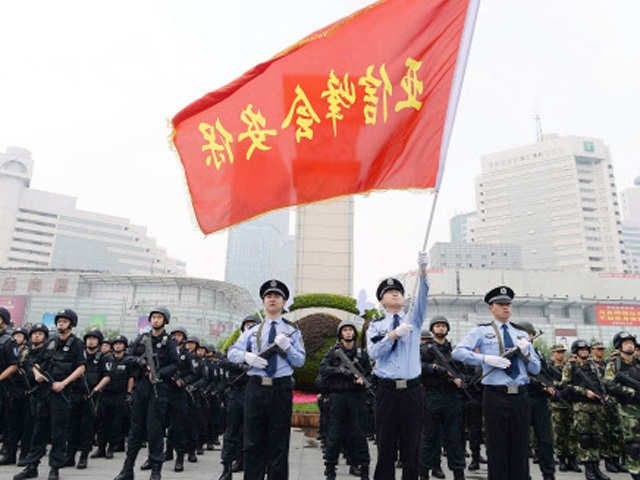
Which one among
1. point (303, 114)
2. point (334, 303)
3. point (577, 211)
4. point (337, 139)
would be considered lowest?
point (334, 303)

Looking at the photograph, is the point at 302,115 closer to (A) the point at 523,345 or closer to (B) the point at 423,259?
(B) the point at 423,259

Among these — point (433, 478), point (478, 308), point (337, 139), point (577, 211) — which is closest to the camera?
point (337, 139)

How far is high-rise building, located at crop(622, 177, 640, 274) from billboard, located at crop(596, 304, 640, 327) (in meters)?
99.3

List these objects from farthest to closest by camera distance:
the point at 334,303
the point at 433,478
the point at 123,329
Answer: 1. the point at 123,329
2. the point at 334,303
3. the point at 433,478

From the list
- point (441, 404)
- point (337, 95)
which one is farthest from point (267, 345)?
point (441, 404)

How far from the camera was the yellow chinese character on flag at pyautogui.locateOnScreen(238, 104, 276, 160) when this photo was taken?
635 centimetres

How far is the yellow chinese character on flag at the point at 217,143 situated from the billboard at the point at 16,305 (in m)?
74.8

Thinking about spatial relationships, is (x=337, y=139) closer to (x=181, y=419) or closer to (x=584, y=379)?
(x=181, y=419)

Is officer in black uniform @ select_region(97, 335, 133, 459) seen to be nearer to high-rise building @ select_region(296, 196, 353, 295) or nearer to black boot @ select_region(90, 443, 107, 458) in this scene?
black boot @ select_region(90, 443, 107, 458)

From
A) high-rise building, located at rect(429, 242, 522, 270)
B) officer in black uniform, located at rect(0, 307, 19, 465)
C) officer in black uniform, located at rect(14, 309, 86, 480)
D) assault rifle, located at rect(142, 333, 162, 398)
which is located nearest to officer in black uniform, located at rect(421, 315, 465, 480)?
assault rifle, located at rect(142, 333, 162, 398)

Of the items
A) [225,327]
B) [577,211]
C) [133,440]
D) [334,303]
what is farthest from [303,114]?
[577,211]

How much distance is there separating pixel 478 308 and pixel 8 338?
7802 centimetres

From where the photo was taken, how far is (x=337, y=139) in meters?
5.98

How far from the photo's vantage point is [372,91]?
592 cm
